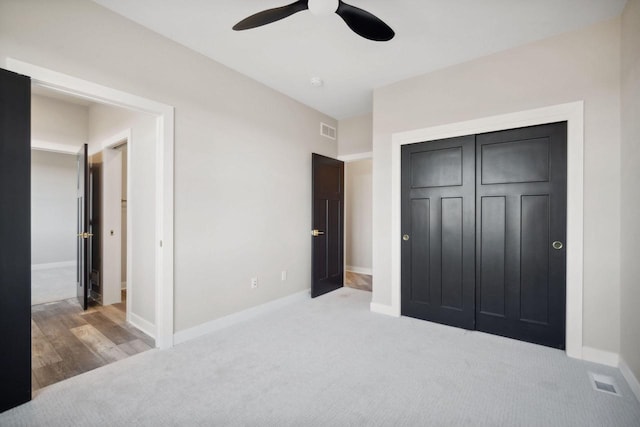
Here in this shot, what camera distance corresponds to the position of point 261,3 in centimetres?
216

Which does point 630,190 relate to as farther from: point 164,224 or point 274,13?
point 164,224

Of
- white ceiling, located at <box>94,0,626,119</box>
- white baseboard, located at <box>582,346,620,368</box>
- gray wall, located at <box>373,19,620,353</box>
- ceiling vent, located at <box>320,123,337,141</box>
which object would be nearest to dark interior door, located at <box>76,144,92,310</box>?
white ceiling, located at <box>94,0,626,119</box>

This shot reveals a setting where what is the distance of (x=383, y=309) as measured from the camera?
3508 mm

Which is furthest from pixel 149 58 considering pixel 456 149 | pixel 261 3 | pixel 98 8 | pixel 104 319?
pixel 456 149

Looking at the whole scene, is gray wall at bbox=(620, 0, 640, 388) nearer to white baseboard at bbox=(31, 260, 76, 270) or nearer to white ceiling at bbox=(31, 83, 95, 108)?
white ceiling at bbox=(31, 83, 95, 108)

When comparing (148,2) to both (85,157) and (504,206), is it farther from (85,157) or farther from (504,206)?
(504,206)

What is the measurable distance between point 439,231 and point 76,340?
149 inches

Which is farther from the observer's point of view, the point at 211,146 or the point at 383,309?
the point at 383,309

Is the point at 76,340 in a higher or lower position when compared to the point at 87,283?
lower

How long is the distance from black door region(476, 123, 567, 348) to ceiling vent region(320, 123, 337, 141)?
7.65 ft

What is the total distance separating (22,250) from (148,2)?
194cm

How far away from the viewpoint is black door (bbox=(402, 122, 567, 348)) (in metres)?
2.61

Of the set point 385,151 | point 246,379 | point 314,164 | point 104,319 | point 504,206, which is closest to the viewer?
point 246,379

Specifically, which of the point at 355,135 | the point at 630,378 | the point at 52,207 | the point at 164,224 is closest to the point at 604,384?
the point at 630,378
